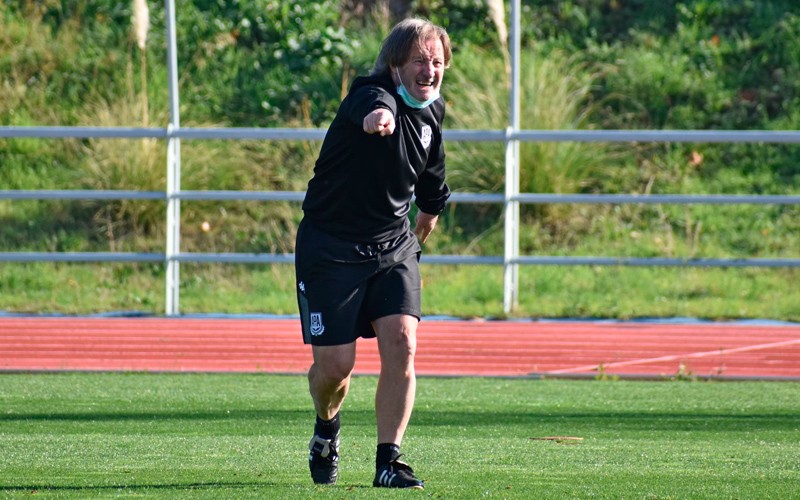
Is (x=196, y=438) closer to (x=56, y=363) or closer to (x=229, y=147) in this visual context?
(x=56, y=363)

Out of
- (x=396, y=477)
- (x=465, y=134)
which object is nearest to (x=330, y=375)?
(x=396, y=477)

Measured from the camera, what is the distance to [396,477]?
464 centimetres

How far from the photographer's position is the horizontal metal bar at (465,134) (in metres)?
11.3

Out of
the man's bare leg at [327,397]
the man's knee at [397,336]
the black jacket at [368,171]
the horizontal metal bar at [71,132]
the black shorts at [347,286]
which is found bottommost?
the man's bare leg at [327,397]

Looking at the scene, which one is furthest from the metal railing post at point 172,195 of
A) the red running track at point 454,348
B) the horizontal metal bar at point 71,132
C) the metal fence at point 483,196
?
the red running track at point 454,348

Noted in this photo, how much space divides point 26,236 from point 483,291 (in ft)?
16.4

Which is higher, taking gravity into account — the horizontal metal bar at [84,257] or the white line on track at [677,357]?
the horizontal metal bar at [84,257]

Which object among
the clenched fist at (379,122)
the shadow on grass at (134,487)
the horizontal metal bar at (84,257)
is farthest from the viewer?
the horizontal metal bar at (84,257)

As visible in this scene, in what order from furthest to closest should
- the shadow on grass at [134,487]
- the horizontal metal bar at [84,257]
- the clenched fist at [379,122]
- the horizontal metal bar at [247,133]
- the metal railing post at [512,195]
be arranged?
the horizontal metal bar at [247,133] < the metal railing post at [512,195] < the horizontal metal bar at [84,257] < the shadow on grass at [134,487] < the clenched fist at [379,122]

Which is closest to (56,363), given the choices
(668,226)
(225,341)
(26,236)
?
(225,341)

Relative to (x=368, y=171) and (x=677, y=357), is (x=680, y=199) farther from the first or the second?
(x=368, y=171)

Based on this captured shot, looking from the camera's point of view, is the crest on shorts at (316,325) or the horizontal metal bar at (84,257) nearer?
the crest on shorts at (316,325)

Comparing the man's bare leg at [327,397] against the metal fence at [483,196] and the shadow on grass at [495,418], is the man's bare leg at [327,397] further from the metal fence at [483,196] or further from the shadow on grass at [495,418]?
the metal fence at [483,196]

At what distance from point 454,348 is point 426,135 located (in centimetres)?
500
